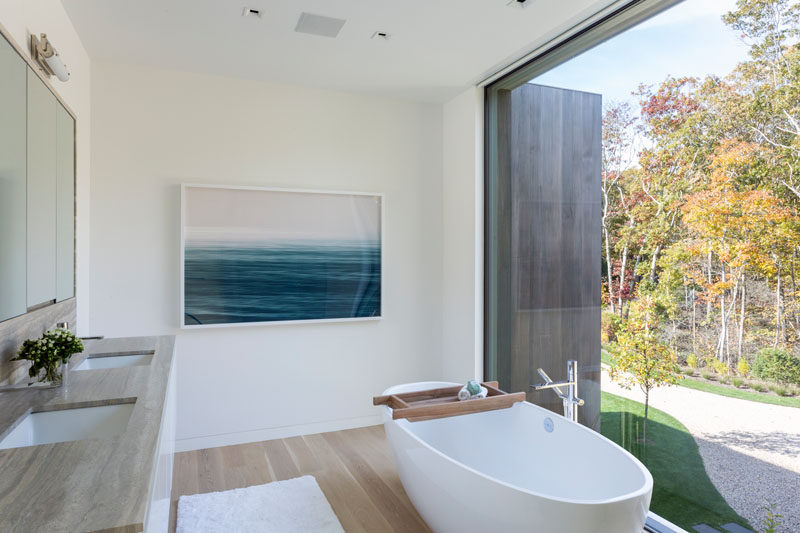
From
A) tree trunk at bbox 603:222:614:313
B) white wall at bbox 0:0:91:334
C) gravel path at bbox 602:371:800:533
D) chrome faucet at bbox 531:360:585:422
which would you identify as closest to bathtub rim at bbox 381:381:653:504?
chrome faucet at bbox 531:360:585:422

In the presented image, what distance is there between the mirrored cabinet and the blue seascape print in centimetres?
95

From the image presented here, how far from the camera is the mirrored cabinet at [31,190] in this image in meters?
1.66

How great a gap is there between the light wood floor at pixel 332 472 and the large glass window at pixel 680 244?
3.79ft

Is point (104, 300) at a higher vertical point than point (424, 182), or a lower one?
lower

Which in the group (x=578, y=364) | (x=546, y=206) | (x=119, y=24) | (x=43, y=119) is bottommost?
(x=578, y=364)

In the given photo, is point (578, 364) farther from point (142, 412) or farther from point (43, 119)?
point (43, 119)

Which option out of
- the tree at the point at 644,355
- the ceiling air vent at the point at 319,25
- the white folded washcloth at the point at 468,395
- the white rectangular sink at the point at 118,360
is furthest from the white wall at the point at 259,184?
the tree at the point at 644,355

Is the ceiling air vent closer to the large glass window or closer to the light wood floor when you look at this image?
the large glass window

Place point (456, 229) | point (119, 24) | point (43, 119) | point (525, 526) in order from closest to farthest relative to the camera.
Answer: point (525, 526) → point (43, 119) → point (119, 24) → point (456, 229)

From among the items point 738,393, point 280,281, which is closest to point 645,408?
point 738,393

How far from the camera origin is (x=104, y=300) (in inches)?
128

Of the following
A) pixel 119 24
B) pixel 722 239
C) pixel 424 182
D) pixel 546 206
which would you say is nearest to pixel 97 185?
pixel 119 24

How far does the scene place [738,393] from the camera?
204cm

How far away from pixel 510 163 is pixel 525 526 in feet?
7.80
